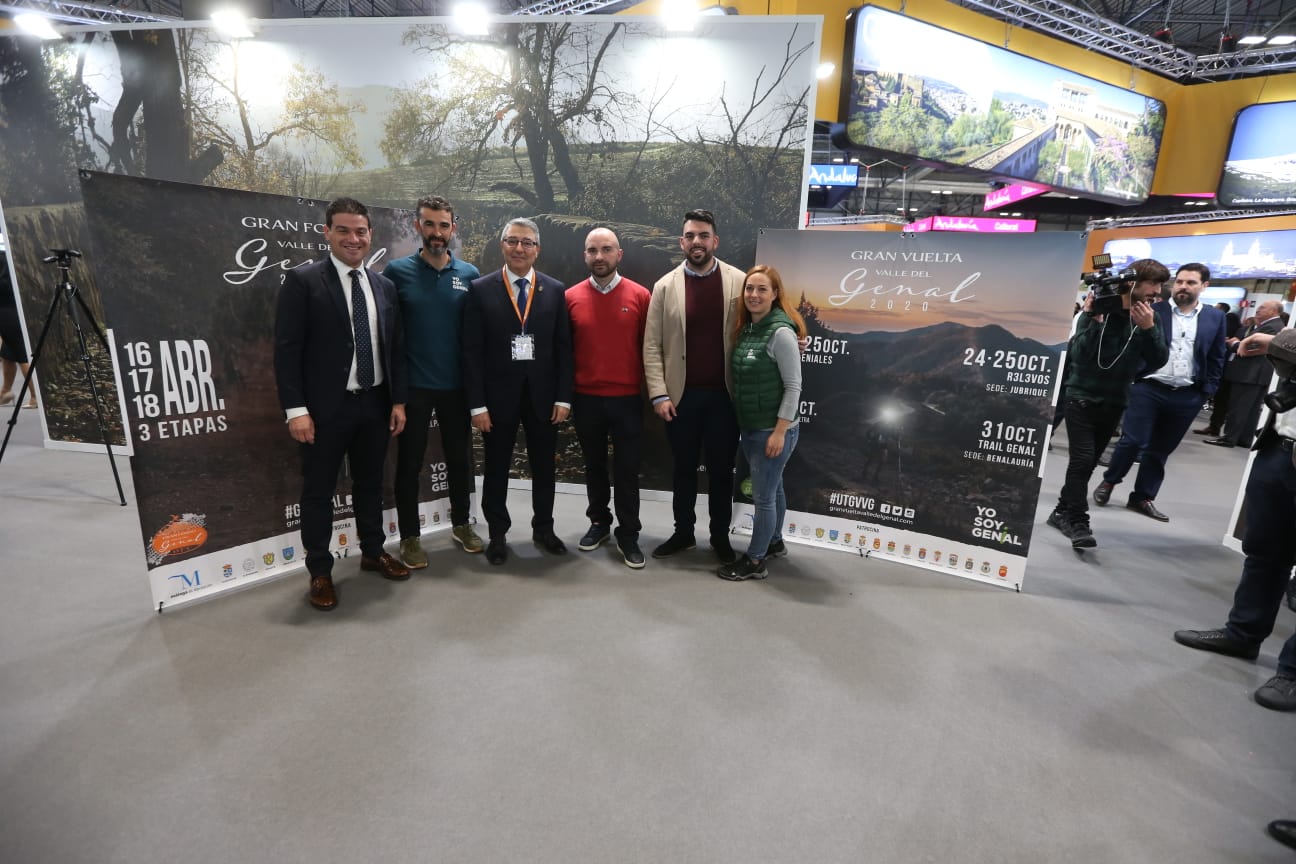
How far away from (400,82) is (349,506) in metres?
3.03

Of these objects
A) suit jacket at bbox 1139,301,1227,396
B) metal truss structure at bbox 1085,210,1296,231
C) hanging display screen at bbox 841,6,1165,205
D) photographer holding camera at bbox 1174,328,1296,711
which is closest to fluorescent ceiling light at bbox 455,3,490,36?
hanging display screen at bbox 841,6,1165,205

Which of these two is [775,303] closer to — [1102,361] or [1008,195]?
[1102,361]

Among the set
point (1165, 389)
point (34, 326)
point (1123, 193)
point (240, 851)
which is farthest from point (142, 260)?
point (1123, 193)

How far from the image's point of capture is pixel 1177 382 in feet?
13.4

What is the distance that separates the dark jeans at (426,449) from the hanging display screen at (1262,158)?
10.6 meters

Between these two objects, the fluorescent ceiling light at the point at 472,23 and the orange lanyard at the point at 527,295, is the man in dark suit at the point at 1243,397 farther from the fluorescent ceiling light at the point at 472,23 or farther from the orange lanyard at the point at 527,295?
the fluorescent ceiling light at the point at 472,23

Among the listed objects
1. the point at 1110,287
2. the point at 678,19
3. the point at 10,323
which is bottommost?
the point at 10,323

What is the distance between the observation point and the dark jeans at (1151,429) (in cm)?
414

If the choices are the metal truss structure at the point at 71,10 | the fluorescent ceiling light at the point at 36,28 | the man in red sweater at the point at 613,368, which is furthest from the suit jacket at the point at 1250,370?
the metal truss structure at the point at 71,10

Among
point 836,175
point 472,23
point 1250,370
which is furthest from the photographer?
point 836,175

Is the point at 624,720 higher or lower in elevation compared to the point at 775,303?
lower

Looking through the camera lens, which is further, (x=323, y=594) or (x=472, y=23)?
(x=472, y=23)

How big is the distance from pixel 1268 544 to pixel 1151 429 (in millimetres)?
2286

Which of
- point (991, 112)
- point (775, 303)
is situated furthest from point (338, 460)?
point (991, 112)
